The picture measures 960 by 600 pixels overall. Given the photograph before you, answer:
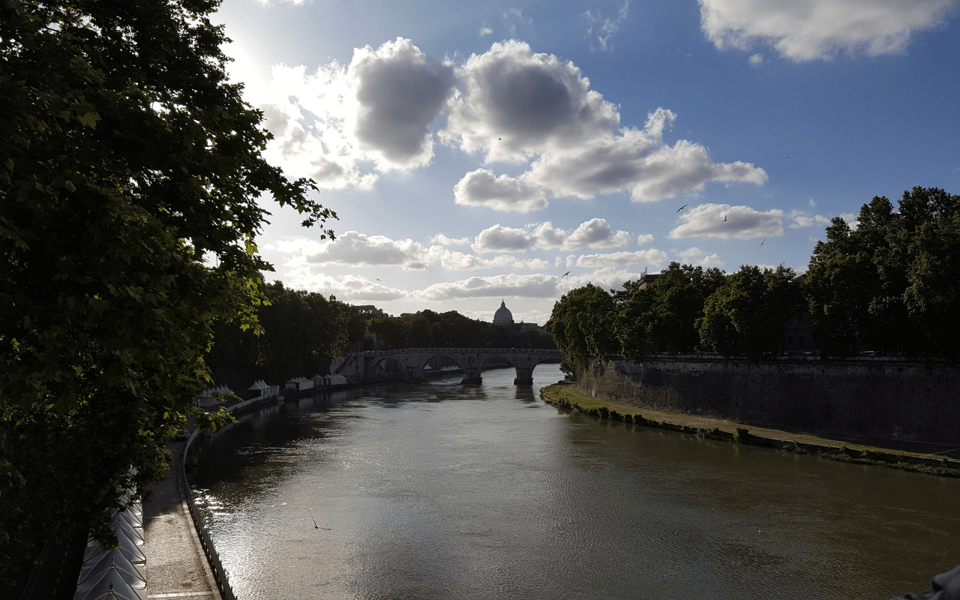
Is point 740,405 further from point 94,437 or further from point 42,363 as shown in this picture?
point 42,363

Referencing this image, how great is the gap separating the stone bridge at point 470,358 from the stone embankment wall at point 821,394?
40.6 meters

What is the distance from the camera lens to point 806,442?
120 ft

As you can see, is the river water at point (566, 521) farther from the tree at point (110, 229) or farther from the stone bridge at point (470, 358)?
the stone bridge at point (470, 358)

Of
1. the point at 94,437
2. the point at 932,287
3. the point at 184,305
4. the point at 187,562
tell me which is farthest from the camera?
the point at 932,287

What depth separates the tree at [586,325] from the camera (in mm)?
65688

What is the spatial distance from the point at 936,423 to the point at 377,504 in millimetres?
32425

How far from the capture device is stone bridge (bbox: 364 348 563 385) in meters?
97.1

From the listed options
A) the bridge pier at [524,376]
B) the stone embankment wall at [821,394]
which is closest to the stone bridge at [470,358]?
the bridge pier at [524,376]

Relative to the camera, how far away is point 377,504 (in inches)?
1040

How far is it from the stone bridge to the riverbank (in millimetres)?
40326

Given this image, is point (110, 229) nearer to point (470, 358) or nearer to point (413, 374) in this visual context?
point (470, 358)

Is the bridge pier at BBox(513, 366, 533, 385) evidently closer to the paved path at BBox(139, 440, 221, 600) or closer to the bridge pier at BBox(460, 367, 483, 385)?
the bridge pier at BBox(460, 367, 483, 385)

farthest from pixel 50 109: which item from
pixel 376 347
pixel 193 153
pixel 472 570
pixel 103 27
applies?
pixel 376 347

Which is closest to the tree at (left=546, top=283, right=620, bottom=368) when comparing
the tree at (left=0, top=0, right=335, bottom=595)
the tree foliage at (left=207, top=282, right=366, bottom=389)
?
the tree foliage at (left=207, top=282, right=366, bottom=389)
